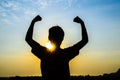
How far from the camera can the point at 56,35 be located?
4668 millimetres

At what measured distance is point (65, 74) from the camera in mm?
4578

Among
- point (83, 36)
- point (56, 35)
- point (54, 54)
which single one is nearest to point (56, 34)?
point (56, 35)

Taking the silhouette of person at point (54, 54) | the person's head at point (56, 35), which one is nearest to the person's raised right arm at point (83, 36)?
the silhouette of person at point (54, 54)

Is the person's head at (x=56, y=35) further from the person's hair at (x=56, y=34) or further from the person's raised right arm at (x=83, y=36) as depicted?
the person's raised right arm at (x=83, y=36)

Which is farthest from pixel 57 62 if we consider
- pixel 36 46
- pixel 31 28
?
pixel 31 28

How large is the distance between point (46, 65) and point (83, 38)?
861 millimetres

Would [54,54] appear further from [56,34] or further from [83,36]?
[83,36]

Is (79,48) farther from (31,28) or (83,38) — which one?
(31,28)

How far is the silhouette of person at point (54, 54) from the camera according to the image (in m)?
Answer: 4.56

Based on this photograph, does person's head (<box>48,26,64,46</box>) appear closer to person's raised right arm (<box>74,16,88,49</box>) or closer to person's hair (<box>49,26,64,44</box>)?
person's hair (<box>49,26,64,44</box>)

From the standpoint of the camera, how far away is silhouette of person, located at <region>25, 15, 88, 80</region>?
4559mm

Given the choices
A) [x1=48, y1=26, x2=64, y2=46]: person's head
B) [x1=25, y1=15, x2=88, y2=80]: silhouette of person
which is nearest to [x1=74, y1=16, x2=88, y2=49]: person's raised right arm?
[x1=25, y1=15, x2=88, y2=80]: silhouette of person

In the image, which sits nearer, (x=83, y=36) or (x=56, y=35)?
(x=56, y=35)

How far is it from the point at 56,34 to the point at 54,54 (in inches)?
13.7
